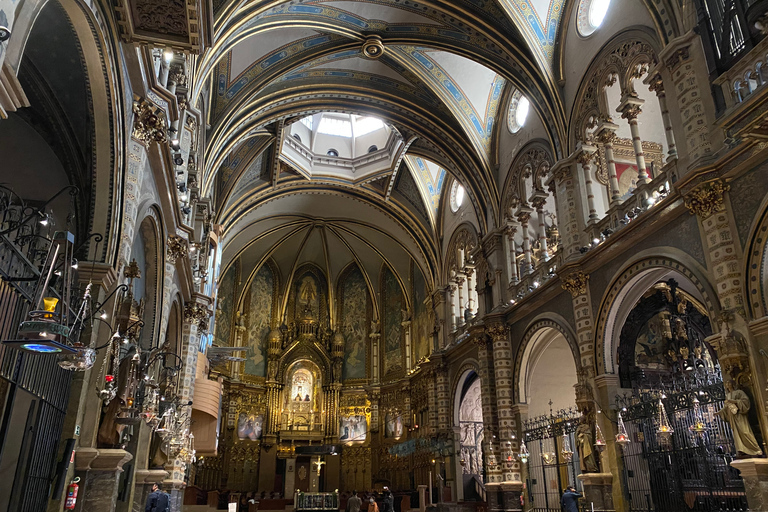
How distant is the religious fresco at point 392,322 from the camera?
30875 millimetres

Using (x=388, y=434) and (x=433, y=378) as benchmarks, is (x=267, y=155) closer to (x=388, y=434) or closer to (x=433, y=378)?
(x=433, y=378)

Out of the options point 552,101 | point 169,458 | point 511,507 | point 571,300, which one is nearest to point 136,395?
point 169,458

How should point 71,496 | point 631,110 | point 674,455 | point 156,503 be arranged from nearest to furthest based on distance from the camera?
point 71,496, point 674,455, point 156,503, point 631,110

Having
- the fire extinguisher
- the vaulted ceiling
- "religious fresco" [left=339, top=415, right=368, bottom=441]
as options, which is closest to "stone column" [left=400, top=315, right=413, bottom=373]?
the vaulted ceiling

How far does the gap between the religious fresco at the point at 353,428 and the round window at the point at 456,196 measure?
40.0 ft

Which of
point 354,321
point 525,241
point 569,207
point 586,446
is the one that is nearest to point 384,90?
point 525,241

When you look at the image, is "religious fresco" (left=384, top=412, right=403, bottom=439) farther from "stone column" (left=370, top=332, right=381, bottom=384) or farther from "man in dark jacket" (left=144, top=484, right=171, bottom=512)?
"man in dark jacket" (left=144, top=484, right=171, bottom=512)

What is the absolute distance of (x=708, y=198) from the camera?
409 inches

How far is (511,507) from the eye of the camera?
17.0 metres

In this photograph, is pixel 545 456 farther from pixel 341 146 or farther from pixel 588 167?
pixel 341 146

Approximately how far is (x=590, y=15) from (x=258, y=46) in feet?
31.4

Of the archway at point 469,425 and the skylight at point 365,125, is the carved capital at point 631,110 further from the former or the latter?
the skylight at point 365,125

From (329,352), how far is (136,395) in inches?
880

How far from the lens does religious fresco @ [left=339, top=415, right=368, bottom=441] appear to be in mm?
30016
